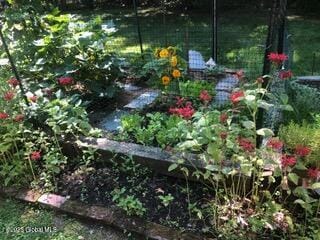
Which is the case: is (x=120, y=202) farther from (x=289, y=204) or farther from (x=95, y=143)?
(x=289, y=204)

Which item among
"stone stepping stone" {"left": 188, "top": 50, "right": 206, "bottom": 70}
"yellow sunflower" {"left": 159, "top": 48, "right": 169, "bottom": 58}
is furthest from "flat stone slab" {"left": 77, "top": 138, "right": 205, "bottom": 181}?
"stone stepping stone" {"left": 188, "top": 50, "right": 206, "bottom": 70}

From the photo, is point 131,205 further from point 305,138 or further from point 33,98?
point 33,98

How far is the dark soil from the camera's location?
2701 millimetres

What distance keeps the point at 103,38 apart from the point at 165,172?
1826mm

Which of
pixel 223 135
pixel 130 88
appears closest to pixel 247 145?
pixel 223 135

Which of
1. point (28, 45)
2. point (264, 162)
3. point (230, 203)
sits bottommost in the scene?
point (230, 203)

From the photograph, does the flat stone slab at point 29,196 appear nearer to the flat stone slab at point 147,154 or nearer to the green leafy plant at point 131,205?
the flat stone slab at point 147,154

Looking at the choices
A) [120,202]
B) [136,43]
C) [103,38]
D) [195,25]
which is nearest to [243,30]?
[195,25]

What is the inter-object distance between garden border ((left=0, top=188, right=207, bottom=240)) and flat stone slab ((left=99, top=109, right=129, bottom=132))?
0.92 metres

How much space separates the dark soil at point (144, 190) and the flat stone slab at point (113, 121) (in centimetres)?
58

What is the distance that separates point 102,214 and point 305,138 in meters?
1.49

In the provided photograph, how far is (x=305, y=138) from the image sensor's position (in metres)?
2.63

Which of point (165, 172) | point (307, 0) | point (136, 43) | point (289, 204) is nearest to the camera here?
point (289, 204)

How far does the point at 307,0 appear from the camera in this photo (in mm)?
8805
